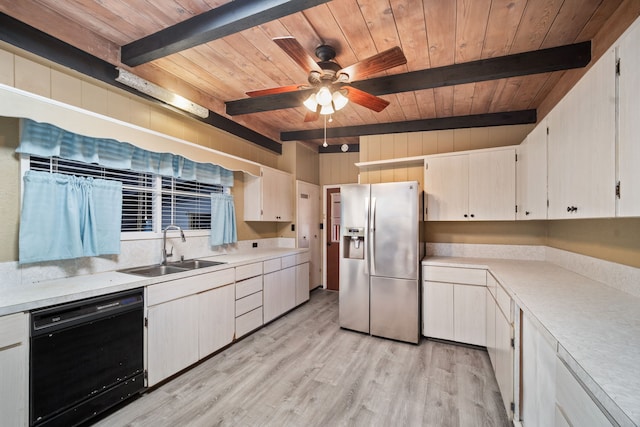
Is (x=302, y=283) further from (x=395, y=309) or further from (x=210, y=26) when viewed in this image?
(x=210, y=26)

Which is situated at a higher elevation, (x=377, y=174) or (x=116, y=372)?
(x=377, y=174)

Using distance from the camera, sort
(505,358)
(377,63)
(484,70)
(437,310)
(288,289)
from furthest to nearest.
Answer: (288,289), (437,310), (484,70), (505,358), (377,63)

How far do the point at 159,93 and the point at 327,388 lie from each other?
3.02 m

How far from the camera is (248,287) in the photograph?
3.21m

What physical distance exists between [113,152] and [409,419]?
3.13 metres

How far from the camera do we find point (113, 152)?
2354mm

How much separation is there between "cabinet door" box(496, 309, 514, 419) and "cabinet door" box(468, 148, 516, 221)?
132 cm

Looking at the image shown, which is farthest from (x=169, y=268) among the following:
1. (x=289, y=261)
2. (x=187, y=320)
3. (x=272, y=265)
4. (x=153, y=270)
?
(x=289, y=261)

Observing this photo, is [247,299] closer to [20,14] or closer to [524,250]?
[20,14]

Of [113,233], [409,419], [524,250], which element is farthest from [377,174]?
[113,233]

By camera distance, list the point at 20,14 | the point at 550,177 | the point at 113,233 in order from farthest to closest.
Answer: the point at 113,233 → the point at 550,177 → the point at 20,14

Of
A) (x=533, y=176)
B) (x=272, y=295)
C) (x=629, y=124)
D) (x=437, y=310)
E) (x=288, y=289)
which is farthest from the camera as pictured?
(x=288, y=289)

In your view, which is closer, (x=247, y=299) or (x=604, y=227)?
(x=604, y=227)

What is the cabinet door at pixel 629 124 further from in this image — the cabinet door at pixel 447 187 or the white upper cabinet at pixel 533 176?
the cabinet door at pixel 447 187
